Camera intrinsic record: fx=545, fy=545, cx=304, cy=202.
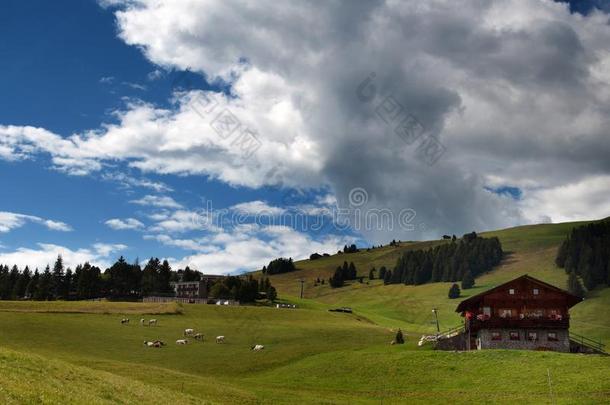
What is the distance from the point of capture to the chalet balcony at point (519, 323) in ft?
255

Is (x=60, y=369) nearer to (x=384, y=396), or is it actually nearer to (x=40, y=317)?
(x=384, y=396)

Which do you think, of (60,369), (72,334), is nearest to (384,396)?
(60,369)

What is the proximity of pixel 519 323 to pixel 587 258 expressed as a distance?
110815 mm

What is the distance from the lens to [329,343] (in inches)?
3605

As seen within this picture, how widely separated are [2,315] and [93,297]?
285 feet

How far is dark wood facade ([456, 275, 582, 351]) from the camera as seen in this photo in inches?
3063

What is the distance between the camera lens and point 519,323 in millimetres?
78562

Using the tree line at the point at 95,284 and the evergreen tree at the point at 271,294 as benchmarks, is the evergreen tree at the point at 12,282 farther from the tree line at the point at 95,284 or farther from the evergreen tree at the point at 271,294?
the evergreen tree at the point at 271,294

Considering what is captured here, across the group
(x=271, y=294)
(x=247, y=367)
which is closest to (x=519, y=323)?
Answer: (x=247, y=367)

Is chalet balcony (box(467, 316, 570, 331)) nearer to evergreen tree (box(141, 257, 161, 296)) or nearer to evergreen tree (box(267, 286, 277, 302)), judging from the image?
evergreen tree (box(267, 286, 277, 302))

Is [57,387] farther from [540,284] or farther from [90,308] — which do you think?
[90,308]

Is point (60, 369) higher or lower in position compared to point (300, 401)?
higher

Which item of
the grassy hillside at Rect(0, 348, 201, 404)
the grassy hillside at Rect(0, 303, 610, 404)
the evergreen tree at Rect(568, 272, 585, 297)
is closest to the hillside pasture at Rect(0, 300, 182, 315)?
the grassy hillside at Rect(0, 303, 610, 404)

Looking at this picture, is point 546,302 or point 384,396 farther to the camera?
point 546,302
